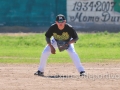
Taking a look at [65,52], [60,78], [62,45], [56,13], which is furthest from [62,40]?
[56,13]

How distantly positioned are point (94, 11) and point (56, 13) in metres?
2.57

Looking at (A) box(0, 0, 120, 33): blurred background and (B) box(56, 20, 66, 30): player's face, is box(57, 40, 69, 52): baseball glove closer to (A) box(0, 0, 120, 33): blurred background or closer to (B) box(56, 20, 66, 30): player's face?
(B) box(56, 20, 66, 30): player's face

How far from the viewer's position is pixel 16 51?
20594mm

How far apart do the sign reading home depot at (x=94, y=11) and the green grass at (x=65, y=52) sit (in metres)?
6.48

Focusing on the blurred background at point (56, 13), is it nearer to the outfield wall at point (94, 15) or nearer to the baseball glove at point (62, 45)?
the outfield wall at point (94, 15)

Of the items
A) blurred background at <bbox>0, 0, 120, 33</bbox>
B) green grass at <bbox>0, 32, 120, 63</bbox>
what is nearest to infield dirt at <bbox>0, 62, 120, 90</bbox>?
green grass at <bbox>0, 32, 120, 63</bbox>

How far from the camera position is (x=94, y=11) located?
33781 mm

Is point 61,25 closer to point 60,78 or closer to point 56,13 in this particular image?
point 60,78

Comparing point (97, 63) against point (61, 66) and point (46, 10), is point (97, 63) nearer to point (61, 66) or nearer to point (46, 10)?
point (61, 66)

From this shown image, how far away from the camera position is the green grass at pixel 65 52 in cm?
1775

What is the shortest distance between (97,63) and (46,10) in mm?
17905

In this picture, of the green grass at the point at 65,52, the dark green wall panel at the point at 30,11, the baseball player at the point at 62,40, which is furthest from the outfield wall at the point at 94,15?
the baseball player at the point at 62,40

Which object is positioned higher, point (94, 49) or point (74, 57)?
point (74, 57)

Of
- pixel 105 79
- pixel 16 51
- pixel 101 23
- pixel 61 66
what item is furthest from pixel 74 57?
pixel 101 23
